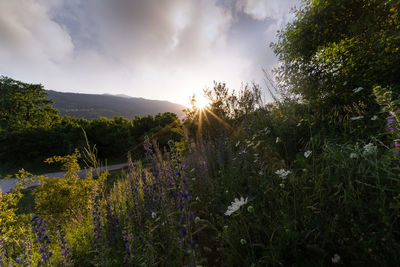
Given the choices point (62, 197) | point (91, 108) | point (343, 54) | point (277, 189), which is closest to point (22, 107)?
point (62, 197)

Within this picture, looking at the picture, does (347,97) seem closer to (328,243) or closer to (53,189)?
(328,243)

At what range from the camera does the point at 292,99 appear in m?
3.97

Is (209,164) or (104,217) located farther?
(209,164)

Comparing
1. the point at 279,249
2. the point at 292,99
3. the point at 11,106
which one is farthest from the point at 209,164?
the point at 11,106

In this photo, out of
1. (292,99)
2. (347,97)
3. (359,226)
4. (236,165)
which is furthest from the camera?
(292,99)

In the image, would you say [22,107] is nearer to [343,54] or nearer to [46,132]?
[46,132]

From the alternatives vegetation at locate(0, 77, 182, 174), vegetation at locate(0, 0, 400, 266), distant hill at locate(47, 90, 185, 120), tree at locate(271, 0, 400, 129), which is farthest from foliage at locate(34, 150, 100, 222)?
distant hill at locate(47, 90, 185, 120)

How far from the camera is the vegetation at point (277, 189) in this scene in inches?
49.0

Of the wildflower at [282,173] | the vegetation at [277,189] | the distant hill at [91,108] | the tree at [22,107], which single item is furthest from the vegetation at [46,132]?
the distant hill at [91,108]

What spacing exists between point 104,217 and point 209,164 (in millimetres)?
2120

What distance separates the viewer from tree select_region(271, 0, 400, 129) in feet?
10.2

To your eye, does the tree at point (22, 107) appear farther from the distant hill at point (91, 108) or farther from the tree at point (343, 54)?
the distant hill at point (91, 108)

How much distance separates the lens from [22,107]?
72.9 feet

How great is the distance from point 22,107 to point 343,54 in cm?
3406
